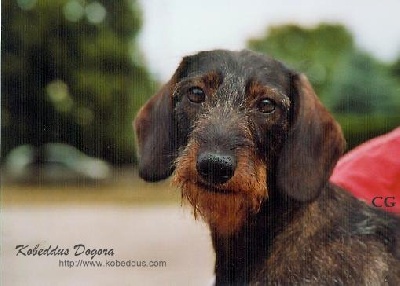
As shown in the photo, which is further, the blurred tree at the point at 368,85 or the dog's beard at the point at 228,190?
the blurred tree at the point at 368,85

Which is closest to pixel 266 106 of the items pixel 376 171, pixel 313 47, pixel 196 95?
pixel 196 95

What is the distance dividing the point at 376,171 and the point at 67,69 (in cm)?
136

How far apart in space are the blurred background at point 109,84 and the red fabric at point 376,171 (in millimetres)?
75

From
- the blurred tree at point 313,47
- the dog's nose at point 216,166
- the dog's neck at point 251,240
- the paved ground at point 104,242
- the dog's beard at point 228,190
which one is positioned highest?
the blurred tree at point 313,47

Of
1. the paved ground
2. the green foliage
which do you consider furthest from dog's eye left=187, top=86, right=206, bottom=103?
the paved ground

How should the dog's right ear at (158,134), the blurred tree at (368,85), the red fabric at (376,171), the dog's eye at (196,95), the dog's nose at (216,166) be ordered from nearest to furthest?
1. the dog's nose at (216,166)
2. the dog's eye at (196,95)
3. the dog's right ear at (158,134)
4. the red fabric at (376,171)
5. the blurred tree at (368,85)

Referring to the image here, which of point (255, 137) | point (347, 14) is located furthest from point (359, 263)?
point (347, 14)

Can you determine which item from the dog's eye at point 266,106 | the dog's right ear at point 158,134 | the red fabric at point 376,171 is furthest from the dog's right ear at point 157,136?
the red fabric at point 376,171

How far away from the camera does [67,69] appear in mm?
2723

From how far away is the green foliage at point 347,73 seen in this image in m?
2.61

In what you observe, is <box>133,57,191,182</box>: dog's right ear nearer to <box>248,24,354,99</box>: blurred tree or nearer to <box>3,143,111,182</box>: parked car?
<box>3,143,111,182</box>: parked car

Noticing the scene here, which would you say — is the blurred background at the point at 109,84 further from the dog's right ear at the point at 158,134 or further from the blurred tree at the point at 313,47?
the dog's right ear at the point at 158,134

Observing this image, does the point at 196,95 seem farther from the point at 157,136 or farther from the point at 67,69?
the point at 67,69

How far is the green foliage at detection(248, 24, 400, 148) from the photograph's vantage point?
261 centimetres
